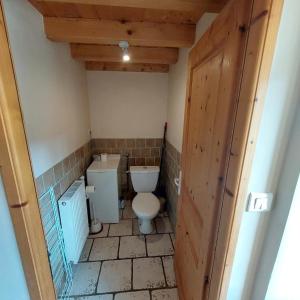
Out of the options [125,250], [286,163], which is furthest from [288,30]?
[125,250]

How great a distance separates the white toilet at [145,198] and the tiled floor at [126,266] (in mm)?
170

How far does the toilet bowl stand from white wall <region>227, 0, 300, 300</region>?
1.18 m

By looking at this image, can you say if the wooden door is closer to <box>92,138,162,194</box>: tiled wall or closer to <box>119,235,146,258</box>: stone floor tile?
<box>119,235,146,258</box>: stone floor tile

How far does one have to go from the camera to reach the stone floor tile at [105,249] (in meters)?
1.82

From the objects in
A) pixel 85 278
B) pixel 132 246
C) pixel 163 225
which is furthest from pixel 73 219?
pixel 163 225

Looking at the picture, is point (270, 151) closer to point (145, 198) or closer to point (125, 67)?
point (145, 198)

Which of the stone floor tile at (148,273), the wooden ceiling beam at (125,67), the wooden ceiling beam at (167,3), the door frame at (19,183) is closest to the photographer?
the door frame at (19,183)

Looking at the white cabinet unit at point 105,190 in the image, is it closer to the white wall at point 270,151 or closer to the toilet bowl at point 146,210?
the toilet bowl at point 146,210

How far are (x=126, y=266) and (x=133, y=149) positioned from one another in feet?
5.26

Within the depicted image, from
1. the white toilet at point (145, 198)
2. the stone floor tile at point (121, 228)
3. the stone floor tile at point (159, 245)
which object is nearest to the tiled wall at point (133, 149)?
the white toilet at point (145, 198)

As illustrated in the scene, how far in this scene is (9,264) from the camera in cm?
65

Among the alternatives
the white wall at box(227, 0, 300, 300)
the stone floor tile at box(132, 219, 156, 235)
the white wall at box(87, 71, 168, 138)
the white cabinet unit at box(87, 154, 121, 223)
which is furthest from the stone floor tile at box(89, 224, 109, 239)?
→ the white wall at box(227, 0, 300, 300)

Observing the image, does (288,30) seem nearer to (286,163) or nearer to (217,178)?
(286,163)

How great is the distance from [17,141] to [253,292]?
130 centimetres
